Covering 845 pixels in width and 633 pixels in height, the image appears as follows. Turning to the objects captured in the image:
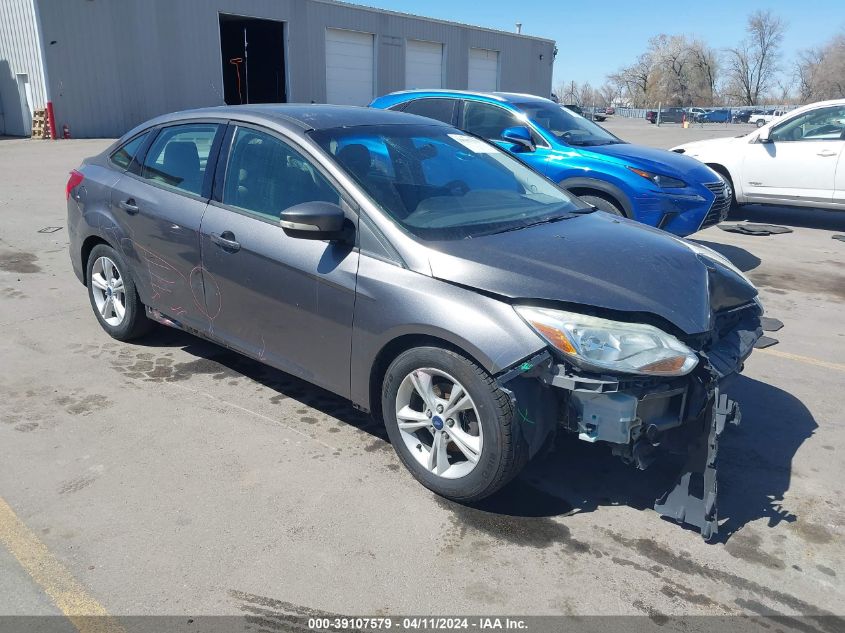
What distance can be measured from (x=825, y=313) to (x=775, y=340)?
3.92ft

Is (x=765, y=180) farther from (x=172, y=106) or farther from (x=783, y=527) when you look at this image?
(x=172, y=106)

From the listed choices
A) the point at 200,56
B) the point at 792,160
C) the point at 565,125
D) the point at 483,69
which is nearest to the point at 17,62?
the point at 200,56

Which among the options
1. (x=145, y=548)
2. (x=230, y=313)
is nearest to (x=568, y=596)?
(x=145, y=548)

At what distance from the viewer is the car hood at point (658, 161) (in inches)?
286

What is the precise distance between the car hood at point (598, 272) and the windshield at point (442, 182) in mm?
189

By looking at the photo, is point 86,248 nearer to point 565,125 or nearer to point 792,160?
point 565,125

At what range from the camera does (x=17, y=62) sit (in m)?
24.7

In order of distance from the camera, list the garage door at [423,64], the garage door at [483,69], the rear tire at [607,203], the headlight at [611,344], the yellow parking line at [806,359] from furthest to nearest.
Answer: the garage door at [483,69], the garage door at [423,64], the rear tire at [607,203], the yellow parking line at [806,359], the headlight at [611,344]

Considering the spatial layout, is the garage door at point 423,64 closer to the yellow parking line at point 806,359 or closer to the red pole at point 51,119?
→ the red pole at point 51,119

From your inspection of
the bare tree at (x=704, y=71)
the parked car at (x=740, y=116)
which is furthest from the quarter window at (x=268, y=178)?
the bare tree at (x=704, y=71)

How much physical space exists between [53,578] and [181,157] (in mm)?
2736

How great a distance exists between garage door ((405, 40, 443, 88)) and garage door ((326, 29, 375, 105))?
2.21 meters

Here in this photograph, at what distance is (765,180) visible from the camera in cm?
1039

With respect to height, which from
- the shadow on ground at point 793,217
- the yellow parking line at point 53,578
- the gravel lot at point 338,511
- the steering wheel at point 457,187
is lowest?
the yellow parking line at point 53,578
